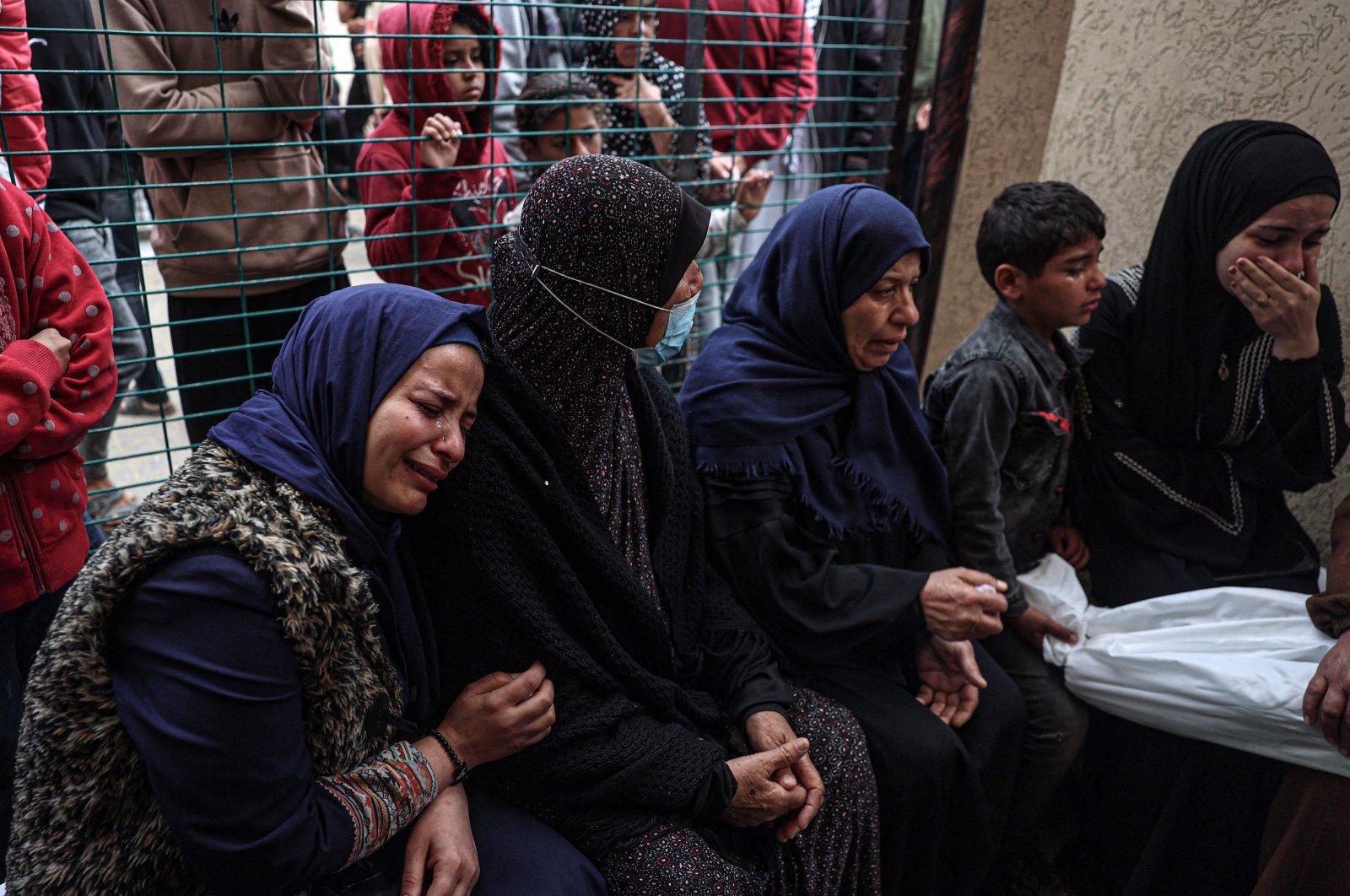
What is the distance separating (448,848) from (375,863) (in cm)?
13

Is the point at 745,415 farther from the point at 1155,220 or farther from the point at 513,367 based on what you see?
the point at 1155,220

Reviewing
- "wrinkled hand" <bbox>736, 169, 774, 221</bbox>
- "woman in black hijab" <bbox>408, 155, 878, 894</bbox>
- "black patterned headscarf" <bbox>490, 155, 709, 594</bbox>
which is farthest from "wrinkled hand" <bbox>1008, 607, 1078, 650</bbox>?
"wrinkled hand" <bbox>736, 169, 774, 221</bbox>

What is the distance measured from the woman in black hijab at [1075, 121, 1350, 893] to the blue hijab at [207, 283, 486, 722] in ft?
6.21

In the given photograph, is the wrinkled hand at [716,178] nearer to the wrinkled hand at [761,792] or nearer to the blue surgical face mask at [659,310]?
the blue surgical face mask at [659,310]

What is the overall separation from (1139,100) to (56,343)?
3239mm

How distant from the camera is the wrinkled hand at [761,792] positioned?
6.40 ft

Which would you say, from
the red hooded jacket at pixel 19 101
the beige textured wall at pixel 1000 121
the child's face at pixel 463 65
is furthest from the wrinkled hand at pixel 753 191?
the red hooded jacket at pixel 19 101

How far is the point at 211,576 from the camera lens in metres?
1.35

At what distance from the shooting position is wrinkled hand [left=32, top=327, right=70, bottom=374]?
1.88 meters

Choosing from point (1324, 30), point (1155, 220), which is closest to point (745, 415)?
point (1155, 220)

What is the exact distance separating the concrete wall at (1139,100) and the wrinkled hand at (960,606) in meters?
1.43

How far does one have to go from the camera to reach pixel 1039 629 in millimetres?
2582

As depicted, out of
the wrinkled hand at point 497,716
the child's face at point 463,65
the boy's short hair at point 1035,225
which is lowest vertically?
the wrinkled hand at point 497,716

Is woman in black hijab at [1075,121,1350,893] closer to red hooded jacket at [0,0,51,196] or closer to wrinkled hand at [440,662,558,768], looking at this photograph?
wrinkled hand at [440,662,558,768]
